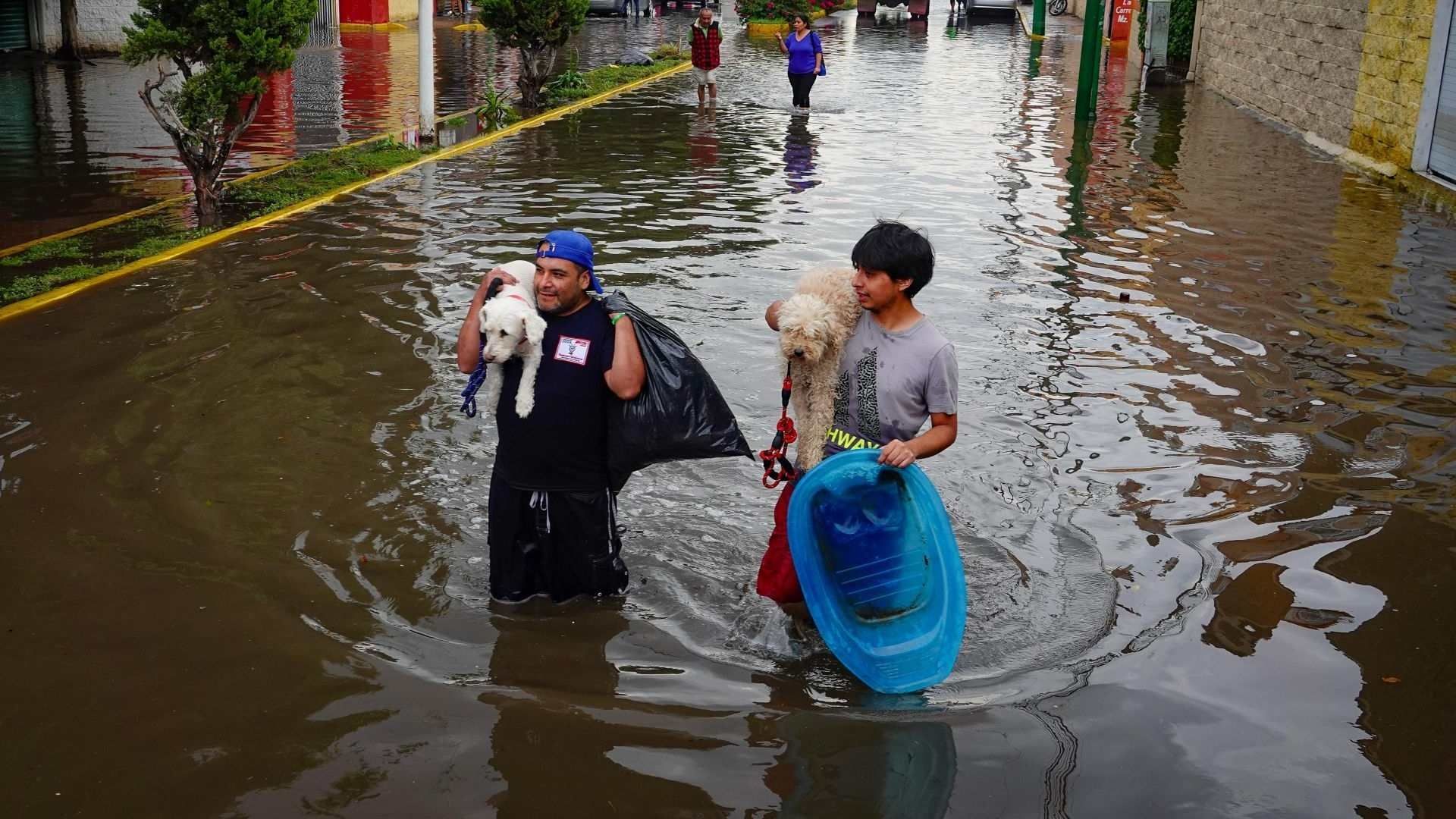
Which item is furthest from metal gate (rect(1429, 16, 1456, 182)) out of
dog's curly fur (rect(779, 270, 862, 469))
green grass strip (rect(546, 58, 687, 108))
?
green grass strip (rect(546, 58, 687, 108))

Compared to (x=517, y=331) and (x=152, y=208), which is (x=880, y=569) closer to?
(x=517, y=331)

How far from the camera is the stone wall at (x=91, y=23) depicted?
90.6 ft

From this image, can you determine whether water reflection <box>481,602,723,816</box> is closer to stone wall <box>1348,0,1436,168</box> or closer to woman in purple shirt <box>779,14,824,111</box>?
stone wall <box>1348,0,1436,168</box>

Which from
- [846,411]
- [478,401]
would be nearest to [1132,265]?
[478,401]

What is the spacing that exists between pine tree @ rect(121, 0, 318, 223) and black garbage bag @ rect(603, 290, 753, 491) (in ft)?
27.9

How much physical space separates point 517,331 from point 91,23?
27.6m

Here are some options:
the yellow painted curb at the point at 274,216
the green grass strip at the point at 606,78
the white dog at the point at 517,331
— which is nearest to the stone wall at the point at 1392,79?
the yellow painted curb at the point at 274,216

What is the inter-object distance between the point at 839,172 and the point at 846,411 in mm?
11730

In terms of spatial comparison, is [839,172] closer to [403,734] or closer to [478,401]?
[478,401]

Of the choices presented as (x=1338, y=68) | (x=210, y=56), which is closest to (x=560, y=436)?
(x=210, y=56)

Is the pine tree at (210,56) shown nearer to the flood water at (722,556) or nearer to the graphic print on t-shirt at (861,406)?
the flood water at (722,556)

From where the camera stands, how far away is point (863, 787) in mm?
4230

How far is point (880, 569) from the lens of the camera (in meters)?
4.85

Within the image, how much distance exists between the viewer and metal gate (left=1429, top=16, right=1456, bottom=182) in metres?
14.5
